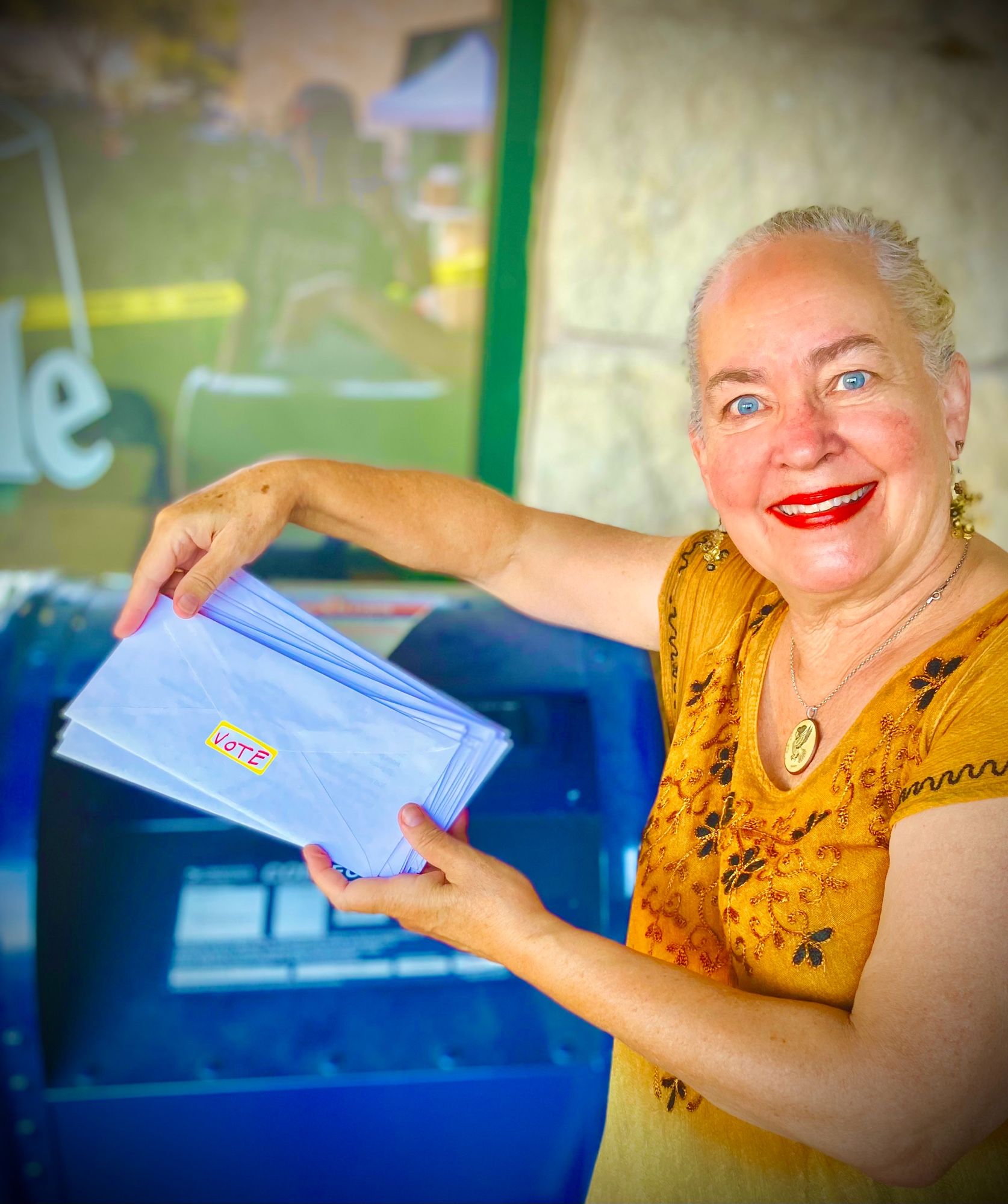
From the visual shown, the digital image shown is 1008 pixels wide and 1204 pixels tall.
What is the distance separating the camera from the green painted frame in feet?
8.47

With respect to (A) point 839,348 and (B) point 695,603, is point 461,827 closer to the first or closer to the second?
(B) point 695,603

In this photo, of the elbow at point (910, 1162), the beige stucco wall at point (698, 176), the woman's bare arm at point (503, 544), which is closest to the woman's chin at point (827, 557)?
the woman's bare arm at point (503, 544)

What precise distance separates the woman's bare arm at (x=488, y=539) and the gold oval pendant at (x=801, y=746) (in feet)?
1.14

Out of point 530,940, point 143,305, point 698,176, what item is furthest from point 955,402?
point 143,305

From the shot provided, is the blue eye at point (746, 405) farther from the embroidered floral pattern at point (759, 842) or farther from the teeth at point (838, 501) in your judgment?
the embroidered floral pattern at point (759, 842)

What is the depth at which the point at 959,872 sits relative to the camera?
0.93m

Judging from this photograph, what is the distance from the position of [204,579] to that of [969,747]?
2.87 ft

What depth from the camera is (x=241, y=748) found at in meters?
1.22

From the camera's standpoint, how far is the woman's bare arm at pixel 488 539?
1488 mm

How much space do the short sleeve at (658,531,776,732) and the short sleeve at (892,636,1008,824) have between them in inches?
16.0

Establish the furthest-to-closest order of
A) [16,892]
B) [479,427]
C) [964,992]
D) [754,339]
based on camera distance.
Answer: [479,427] → [16,892] → [754,339] → [964,992]

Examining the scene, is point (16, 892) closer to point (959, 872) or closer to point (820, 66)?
point (959, 872)

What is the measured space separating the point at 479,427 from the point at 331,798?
1.83 m

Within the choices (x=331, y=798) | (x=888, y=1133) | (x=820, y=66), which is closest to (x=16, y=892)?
(x=331, y=798)
